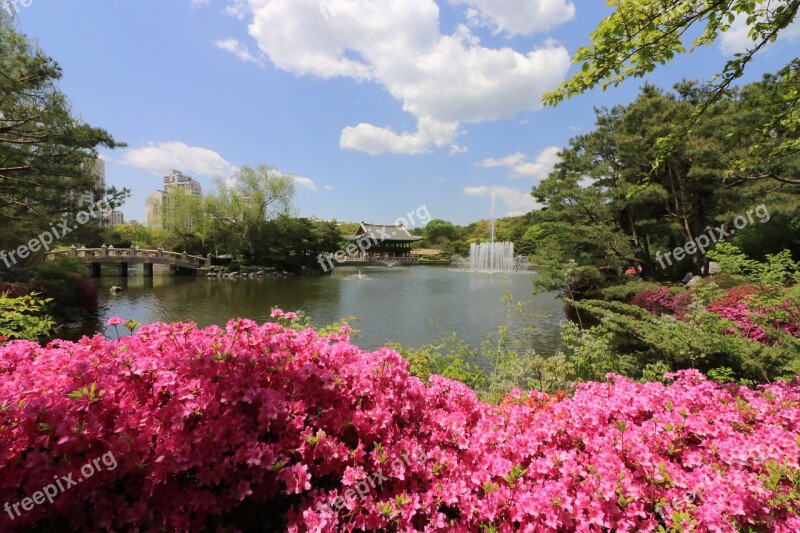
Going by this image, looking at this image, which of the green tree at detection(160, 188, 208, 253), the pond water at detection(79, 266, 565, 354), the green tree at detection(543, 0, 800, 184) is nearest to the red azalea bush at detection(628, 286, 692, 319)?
the pond water at detection(79, 266, 565, 354)

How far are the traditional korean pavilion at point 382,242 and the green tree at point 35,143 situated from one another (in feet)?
112

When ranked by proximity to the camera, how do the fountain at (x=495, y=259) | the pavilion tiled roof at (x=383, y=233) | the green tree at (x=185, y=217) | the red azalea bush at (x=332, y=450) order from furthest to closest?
the pavilion tiled roof at (x=383, y=233) → the fountain at (x=495, y=259) → the green tree at (x=185, y=217) → the red azalea bush at (x=332, y=450)

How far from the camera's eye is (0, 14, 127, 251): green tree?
23.7 ft

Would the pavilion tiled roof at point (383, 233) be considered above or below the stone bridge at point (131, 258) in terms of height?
above

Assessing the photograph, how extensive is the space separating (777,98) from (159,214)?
3406cm

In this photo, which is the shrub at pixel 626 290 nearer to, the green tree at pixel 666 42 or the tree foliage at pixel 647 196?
the tree foliage at pixel 647 196

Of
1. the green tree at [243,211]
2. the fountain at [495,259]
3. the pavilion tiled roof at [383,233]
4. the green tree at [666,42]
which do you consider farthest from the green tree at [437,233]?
the green tree at [666,42]

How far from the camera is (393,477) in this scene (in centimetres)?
163

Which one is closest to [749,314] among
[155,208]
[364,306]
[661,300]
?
[661,300]

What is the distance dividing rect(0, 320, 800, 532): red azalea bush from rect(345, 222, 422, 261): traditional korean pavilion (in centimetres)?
4117

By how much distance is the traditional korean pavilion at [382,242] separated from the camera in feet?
147

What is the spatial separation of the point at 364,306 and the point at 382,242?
33067 millimetres

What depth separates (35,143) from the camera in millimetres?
8539

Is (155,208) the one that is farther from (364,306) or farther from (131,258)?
(364,306)
